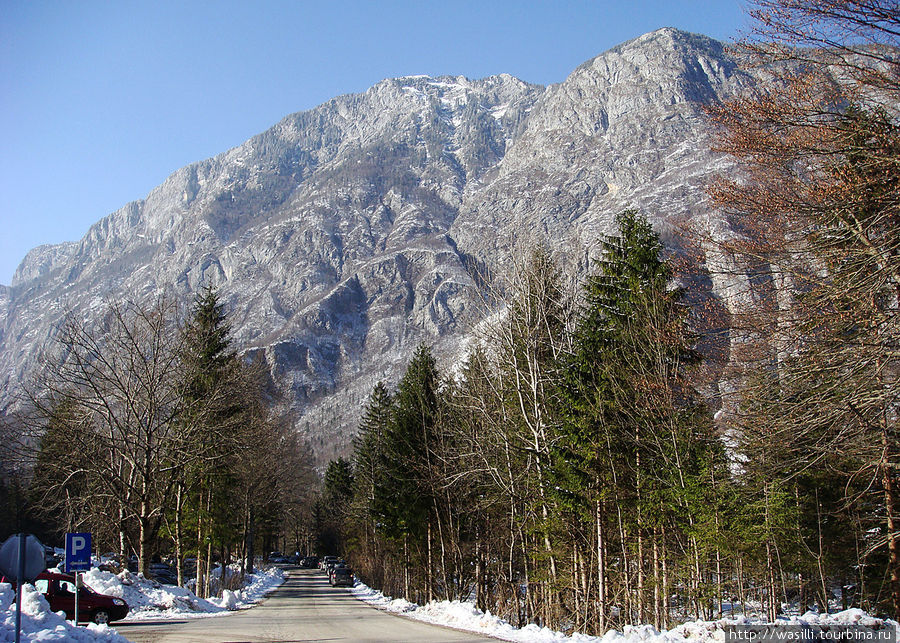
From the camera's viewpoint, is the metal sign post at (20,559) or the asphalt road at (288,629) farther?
the asphalt road at (288,629)

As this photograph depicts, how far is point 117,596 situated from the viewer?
70.1 feet

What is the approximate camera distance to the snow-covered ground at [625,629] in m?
10.4

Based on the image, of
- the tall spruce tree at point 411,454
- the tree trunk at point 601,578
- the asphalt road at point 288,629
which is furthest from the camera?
the tall spruce tree at point 411,454

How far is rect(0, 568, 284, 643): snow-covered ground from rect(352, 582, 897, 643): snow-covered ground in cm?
818

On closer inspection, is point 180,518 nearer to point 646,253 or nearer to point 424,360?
point 424,360

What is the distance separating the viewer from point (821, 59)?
28.8 ft

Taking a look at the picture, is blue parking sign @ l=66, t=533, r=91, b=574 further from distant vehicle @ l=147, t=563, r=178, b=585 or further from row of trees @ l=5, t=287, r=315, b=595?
distant vehicle @ l=147, t=563, r=178, b=585

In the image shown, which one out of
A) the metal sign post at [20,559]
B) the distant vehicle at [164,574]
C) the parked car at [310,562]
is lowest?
the parked car at [310,562]

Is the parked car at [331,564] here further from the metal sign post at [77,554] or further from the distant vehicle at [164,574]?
the metal sign post at [77,554]

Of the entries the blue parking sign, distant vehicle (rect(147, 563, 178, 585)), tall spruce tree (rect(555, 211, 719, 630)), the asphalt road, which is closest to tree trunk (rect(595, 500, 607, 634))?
tall spruce tree (rect(555, 211, 719, 630))

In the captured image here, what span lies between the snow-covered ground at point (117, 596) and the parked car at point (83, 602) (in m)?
1.74

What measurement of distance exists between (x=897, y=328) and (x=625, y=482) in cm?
1054

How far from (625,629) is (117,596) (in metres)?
17.3

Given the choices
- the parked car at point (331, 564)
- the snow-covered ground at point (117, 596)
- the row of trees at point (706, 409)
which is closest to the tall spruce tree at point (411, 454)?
the row of trees at point (706, 409)
